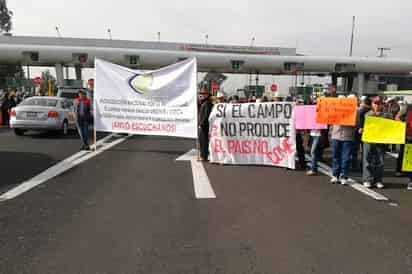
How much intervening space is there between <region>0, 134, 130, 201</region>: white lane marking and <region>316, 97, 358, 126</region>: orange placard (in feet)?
18.6

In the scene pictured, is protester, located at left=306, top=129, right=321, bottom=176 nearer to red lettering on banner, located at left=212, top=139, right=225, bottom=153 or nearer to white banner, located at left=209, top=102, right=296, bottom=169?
white banner, located at left=209, top=102, right=296, bottom=169

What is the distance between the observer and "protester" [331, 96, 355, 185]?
26.9ft

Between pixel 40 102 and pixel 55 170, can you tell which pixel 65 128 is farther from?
pixel 55 170

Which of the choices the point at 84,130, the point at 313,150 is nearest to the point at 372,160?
the point at 313,150

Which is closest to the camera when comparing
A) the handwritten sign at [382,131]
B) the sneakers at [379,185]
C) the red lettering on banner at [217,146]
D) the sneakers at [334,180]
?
the handwritten sign at [382,131]

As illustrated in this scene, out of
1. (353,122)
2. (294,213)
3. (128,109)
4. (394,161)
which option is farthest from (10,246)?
(394,161)

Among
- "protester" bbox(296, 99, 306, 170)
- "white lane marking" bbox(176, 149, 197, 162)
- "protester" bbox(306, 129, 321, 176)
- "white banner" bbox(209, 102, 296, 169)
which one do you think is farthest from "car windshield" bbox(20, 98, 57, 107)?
"protester" bbox(306, 129, 321, 176)

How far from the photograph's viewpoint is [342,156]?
839 cm

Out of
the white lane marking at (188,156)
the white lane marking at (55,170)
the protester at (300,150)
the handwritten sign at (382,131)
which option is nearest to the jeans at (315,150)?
the protester at (300,150)

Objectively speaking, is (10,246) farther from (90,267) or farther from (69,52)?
(69,52)

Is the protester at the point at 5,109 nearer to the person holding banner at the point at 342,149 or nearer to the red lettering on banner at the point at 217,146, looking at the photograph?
the red lettering on banner at the point at 217,146

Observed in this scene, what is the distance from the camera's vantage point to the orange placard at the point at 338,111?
8195 mm

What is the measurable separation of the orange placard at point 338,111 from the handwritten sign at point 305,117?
21.9 inches

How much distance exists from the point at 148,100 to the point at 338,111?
204 inches
